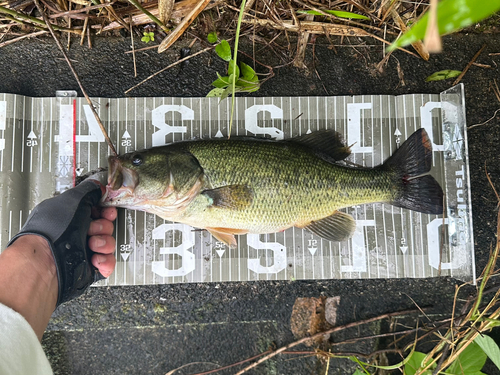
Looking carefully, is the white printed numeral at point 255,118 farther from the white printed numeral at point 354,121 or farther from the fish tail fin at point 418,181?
the fish tail fin at point 418,181

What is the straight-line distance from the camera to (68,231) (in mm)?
2344

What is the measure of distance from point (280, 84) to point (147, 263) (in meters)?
1.77

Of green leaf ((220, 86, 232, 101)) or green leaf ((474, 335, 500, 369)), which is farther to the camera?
green leaf ((220, 86, 232, 101))

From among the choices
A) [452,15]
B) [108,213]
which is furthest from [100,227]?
[452,15]

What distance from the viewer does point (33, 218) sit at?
2361 millimetres

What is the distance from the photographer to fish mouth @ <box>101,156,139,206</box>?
90.7 inches

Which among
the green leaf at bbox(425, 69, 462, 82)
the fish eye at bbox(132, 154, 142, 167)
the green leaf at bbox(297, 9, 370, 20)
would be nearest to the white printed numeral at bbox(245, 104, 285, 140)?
the green leaf at bbox(297, 9, 370, 20)

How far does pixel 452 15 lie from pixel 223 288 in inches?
95.8

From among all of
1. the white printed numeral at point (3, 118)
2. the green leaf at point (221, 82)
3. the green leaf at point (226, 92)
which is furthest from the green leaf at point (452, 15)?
the white printed numeral at point (3, 118)

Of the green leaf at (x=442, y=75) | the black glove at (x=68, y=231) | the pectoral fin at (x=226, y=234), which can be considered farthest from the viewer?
the green leaf at (x=442, y=75)

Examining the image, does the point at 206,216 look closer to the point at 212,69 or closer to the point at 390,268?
the point at 212,69

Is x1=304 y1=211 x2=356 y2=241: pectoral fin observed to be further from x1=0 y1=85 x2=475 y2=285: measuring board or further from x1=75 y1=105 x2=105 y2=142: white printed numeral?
x1=75 y1=105 x2=105 y2=142: white printed numeral

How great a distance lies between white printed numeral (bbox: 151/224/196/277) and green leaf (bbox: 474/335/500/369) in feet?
6.80

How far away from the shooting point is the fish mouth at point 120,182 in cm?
230
